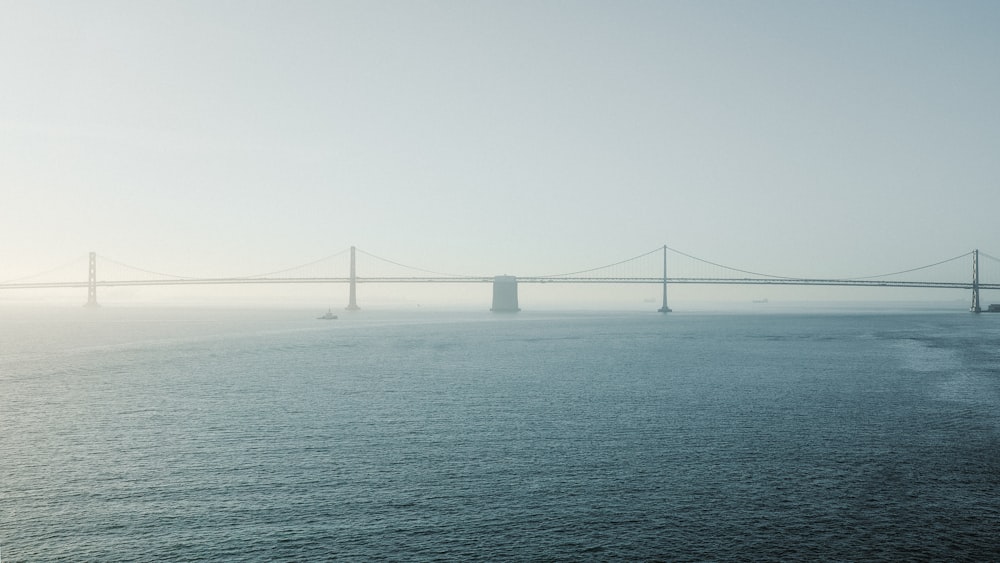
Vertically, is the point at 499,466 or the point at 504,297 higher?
the point at 504,297

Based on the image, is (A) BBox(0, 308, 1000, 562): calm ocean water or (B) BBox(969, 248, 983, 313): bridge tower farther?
(B) BBox(969, 248, 983, 313): bridge tower

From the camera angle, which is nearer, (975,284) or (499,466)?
(499,466)

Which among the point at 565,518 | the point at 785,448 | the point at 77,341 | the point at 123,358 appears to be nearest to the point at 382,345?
the point at 123,358

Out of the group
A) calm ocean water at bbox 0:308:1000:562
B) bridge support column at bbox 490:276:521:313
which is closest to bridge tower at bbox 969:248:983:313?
bridge support column at bbox 490:276:521:313

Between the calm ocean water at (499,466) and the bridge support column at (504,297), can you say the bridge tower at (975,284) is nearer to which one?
the bridge support column at (504,297)

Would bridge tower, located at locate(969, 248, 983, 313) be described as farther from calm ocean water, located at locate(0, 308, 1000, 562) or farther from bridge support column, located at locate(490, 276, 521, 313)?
calm ocean water, located at locate(0, 308, 1000, 562)

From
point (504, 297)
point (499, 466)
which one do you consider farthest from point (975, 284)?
point (499, 466)

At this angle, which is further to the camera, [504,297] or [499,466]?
[504,297]

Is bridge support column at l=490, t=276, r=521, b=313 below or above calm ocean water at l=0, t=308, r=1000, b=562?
above

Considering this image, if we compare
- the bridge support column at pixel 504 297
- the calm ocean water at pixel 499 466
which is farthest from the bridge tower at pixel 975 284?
the calm ocean water at pixel 499 466

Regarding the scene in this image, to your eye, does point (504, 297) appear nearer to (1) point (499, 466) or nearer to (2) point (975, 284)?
(2) point (975, 284)
